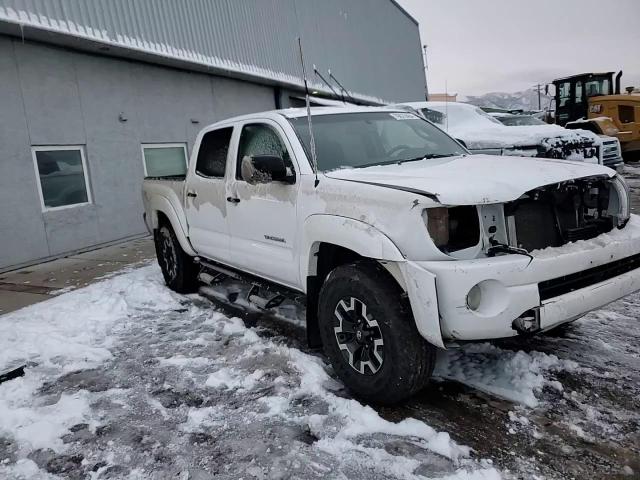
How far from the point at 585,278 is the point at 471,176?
3.07 feet

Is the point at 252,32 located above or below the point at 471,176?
above

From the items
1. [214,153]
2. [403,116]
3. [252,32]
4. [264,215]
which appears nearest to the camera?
[264,215]

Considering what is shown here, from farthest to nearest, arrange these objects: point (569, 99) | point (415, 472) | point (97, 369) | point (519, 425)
Answer: point (569, 99)
point (97, 369)
point (519, 425)
point (415, 472)

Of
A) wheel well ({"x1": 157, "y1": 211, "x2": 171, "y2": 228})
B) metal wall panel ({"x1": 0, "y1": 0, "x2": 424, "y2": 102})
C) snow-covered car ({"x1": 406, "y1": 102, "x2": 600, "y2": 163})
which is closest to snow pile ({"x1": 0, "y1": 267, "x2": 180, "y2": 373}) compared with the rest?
wheel well ({"x1": 157, "y1": 211, "x2": 171, "y2": 228})

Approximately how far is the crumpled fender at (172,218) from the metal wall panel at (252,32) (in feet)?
12.4

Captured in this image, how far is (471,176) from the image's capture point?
3.04 m

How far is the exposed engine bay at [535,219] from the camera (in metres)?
2.85

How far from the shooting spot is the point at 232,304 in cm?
547

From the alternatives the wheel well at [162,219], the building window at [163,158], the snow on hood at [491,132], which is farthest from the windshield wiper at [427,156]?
the building window at [163,158]

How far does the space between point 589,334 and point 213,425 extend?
121 inches

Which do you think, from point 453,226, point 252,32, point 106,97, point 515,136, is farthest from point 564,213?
point 252,32

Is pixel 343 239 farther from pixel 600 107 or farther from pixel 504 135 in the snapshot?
pixel 600 107

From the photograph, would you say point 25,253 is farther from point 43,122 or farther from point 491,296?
point 491,296

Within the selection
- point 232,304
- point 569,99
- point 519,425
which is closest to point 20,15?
point 232,304
